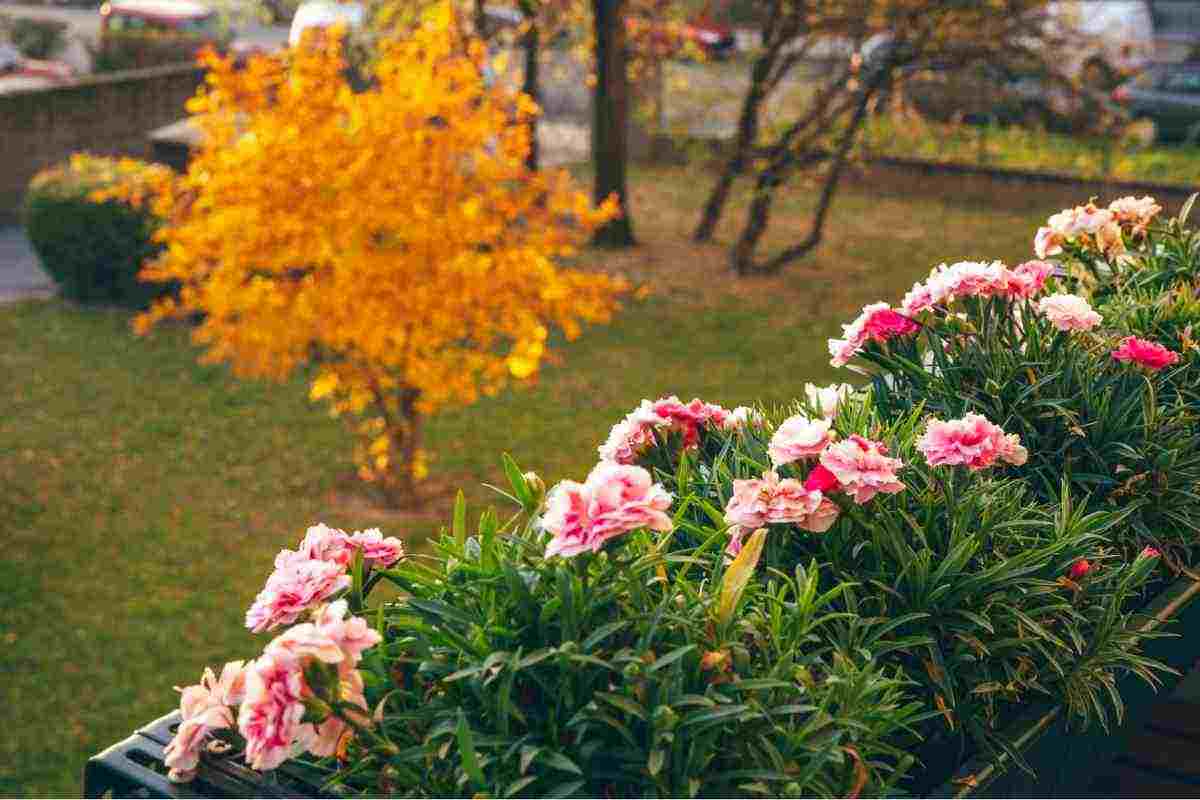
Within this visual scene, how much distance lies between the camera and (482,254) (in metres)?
7.35

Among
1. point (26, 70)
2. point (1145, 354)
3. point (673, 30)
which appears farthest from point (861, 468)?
point (26, 70)

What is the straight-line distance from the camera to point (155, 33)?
70.6 feet

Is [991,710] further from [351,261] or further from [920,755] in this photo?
[351,261]

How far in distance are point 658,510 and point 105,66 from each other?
66.5 feet

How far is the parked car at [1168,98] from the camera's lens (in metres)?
16.7

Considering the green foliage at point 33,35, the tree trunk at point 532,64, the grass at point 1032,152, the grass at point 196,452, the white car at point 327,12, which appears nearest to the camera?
the grass at point 196,452

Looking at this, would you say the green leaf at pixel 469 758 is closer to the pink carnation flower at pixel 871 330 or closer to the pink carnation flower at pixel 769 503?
the pink carnation flower at pixel 769 503

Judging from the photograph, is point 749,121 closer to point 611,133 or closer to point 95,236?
point 611,133

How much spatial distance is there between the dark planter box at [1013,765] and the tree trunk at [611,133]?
32.2 ft

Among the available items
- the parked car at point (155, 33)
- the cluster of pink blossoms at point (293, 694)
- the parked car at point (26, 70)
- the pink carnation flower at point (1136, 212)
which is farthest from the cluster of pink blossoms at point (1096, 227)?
the parked car at point (26, 70)

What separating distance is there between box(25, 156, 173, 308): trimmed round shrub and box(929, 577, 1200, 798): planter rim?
913cm

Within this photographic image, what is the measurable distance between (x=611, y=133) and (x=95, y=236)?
4.37 m

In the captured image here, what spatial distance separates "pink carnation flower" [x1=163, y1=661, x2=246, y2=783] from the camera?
2.15m

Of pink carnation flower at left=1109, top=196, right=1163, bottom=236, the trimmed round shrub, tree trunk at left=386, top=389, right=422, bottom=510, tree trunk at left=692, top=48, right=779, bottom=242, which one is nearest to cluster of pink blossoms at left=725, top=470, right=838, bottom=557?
pink carnation flower at left=1109, top=196, right=1163, bottom=236
